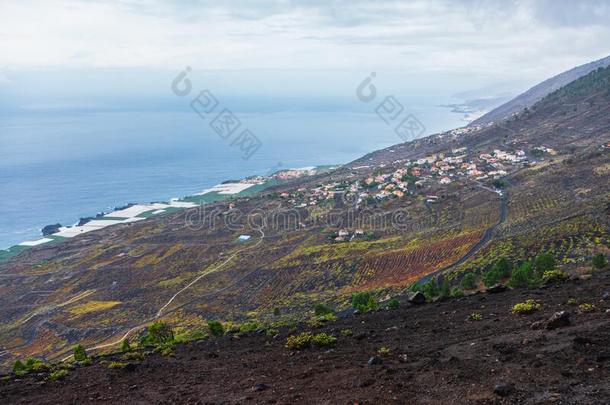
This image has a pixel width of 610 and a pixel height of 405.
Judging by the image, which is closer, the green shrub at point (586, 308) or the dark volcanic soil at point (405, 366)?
the dark volcanic soil at point (405, 366)

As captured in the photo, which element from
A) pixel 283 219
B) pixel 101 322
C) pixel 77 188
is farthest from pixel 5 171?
pixel 101 322

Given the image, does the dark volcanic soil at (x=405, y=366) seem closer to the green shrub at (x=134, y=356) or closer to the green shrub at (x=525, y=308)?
the green shrub at (x=525, y=308)

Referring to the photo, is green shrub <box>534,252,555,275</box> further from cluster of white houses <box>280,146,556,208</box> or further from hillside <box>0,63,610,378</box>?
cluster of white houses <box>280,146,556,208</box>

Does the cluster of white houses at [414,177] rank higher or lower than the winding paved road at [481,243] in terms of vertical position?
higher

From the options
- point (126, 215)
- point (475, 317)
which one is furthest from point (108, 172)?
point (475, 317)

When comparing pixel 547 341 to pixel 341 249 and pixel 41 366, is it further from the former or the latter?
pixel 341 249

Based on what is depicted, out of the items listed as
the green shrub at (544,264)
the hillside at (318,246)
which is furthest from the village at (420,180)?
the green shrub at (544,264)

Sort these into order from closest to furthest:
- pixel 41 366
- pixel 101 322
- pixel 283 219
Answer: pixel 41 366 → pixel 101 322 → pixel 283 219

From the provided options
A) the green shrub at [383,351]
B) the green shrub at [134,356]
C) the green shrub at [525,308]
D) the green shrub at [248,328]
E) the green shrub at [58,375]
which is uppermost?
the green shrub at [58,375]
